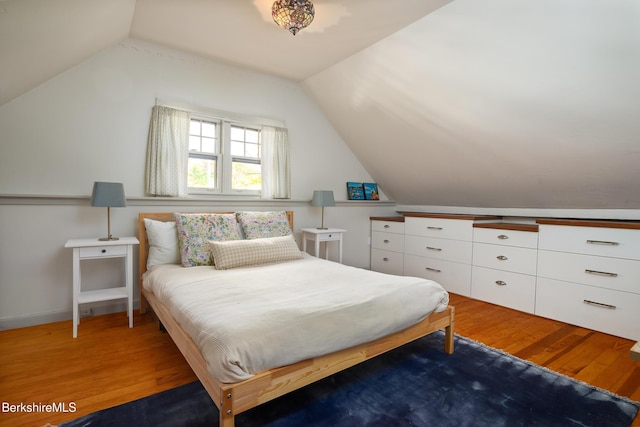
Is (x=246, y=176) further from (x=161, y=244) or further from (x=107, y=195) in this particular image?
(x=107, y=195)

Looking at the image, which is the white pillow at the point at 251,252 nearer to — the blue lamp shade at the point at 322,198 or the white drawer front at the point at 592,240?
the blue lamp shade at the point at 322,198

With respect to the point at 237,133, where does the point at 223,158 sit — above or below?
below

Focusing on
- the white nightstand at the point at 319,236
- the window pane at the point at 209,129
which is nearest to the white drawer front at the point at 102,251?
the window pane at the point at 209,129

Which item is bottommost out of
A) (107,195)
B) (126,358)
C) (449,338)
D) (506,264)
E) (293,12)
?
(126,358)

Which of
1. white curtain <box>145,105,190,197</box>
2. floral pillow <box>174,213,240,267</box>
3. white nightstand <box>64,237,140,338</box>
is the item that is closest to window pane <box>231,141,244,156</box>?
white curtain <box>145,105,190,197</box>

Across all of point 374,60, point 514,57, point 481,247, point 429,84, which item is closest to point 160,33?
point 374,60

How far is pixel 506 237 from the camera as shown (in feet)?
10.7

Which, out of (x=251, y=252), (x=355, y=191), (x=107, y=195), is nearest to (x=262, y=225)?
(x=251, y=252)

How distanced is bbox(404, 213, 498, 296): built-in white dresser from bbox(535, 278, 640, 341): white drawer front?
75 cm

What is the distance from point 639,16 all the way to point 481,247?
2.23 metres

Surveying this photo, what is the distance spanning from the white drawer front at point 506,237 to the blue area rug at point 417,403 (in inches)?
55.4

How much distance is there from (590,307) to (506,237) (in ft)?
2.82

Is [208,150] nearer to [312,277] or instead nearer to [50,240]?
[50,240]

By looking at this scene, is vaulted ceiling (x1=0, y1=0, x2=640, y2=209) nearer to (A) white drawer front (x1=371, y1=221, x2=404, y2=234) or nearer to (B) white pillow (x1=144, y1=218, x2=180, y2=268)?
(A) white drawer front (x1=371, y1=221, x2=404, y2=234)
